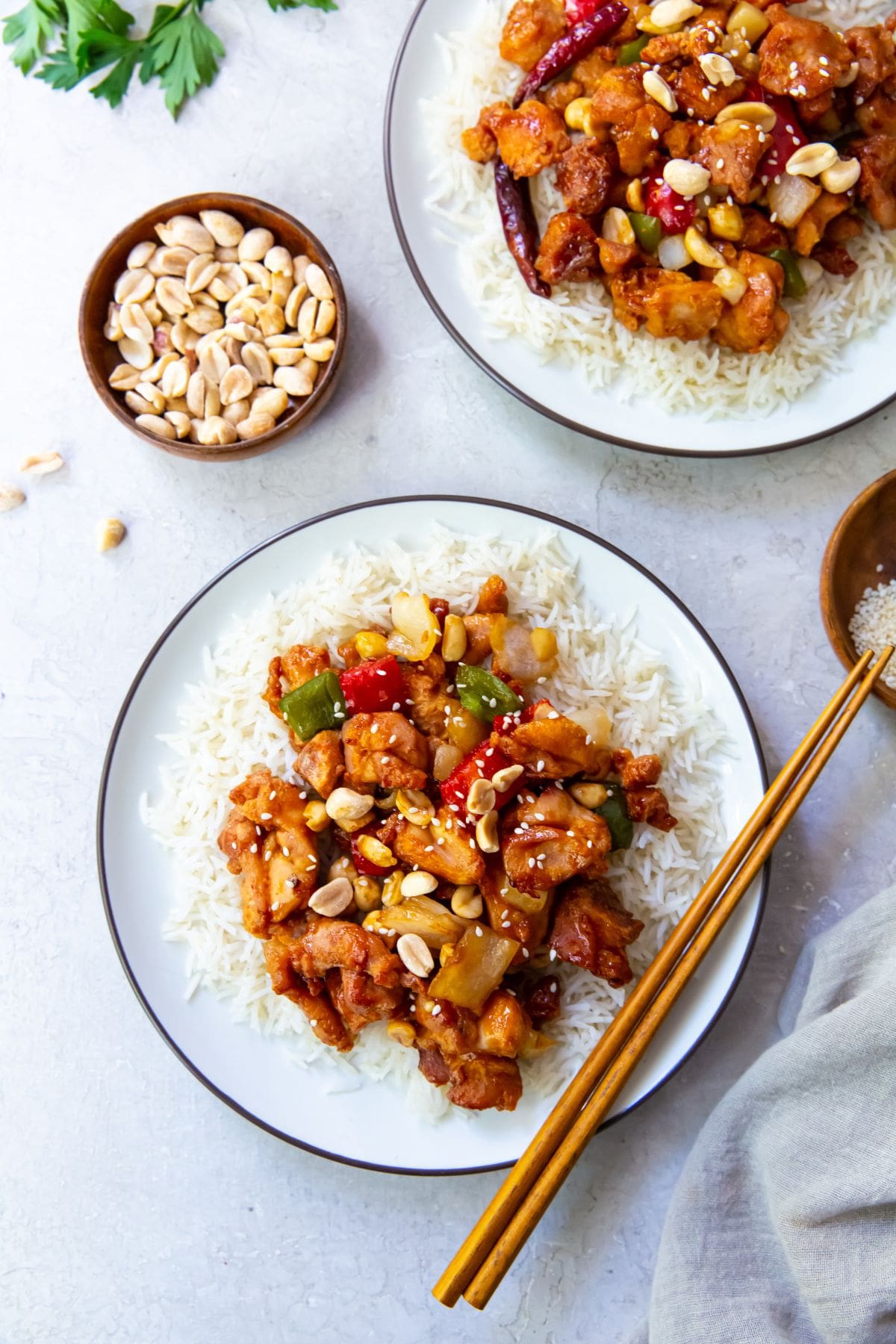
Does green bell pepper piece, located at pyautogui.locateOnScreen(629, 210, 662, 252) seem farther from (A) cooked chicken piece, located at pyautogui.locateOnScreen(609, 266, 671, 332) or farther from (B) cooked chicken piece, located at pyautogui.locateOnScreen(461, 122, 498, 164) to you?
(B) cooked chicken piece, located at pyautogui.locateOnScreen(461, 122, 498, 164)

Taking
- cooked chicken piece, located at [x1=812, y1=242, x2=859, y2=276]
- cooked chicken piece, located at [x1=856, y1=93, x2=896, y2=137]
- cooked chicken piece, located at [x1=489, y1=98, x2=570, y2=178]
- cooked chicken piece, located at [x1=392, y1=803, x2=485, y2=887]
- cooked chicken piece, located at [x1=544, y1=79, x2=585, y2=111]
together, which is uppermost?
cooked chicken piece, located at [x1=856, y1=93, x2=896, y2=137]

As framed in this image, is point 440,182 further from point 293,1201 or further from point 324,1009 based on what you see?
point 293,1201

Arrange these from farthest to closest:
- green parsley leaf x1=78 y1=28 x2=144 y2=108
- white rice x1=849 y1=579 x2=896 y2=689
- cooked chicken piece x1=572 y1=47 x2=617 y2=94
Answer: green parsley leaf x1=78 y1=28 x2=144 y2=108, white rice x1=849 y1=579 x2=896 y2=689, cooked chicken piece x1=572 y1=47 x2=617 y2=94

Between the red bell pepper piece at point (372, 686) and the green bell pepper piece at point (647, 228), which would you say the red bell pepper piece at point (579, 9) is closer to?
the green bell pepper piece at point (647, 228)

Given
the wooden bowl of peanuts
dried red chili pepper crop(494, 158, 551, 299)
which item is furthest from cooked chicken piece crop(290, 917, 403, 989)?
dried red chili pepper crop(494, 158, 551, 299)

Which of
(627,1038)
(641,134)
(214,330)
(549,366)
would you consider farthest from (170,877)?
(641,134)

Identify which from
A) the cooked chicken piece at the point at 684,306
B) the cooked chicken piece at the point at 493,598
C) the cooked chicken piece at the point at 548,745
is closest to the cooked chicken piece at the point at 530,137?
the cooked chicken piece at the point at 684,306

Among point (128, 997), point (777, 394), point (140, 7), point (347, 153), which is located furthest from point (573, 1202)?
point (140, 7)
